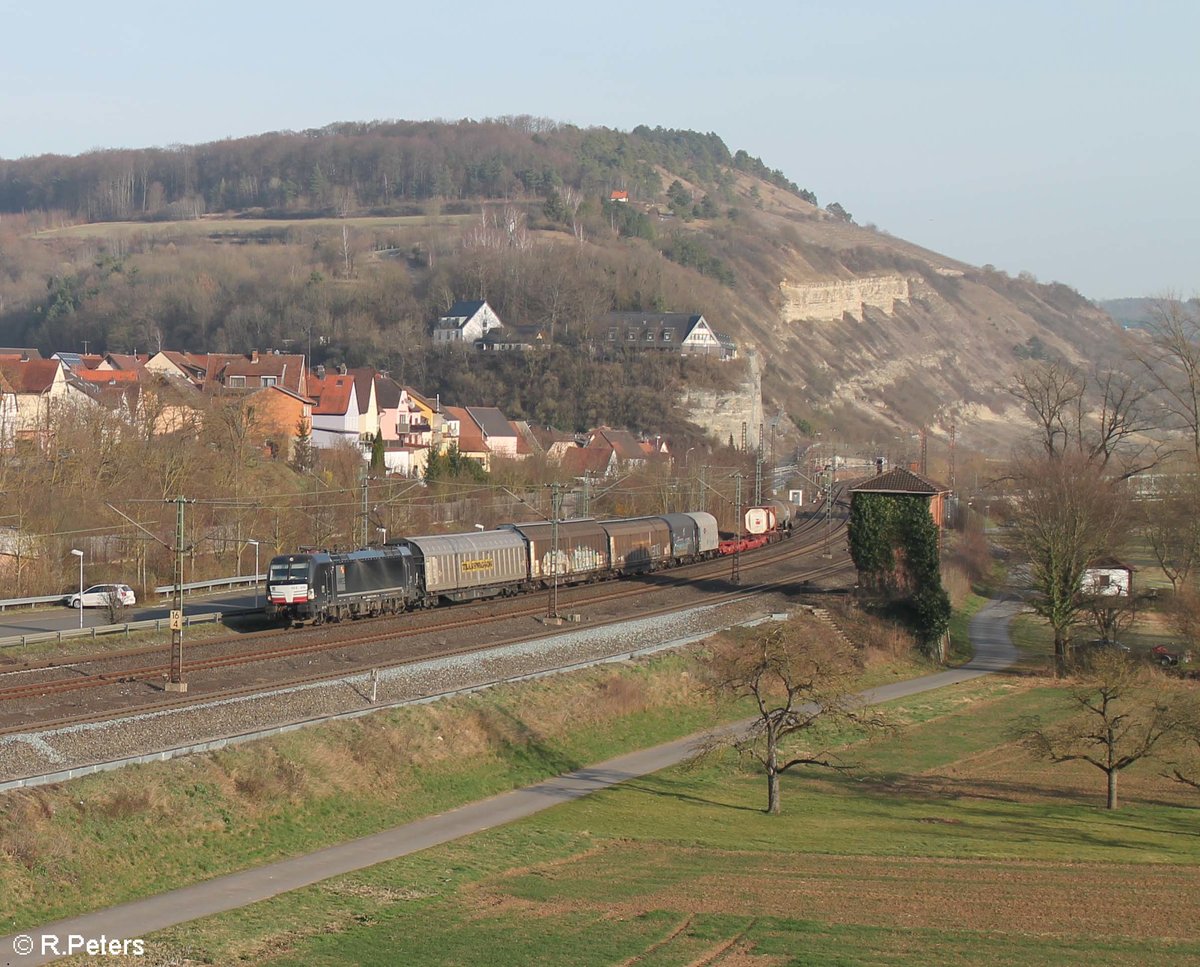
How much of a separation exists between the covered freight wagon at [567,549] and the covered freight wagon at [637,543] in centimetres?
82

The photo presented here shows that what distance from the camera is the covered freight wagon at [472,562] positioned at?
162ft

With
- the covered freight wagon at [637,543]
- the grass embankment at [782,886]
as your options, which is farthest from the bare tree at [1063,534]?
the grass embankment at [782,886]

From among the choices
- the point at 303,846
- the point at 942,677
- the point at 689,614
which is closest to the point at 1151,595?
the point at 942,677

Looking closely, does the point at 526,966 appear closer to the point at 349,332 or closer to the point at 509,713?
the point at 509,713

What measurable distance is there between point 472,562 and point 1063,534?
75.5 ft

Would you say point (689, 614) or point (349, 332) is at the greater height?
point (349, 332)

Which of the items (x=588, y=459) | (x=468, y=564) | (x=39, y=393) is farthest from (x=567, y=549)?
(x=588, y=459)

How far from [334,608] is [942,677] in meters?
22.9

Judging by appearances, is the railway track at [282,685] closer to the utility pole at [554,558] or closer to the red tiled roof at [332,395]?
the utility pole at [554,558]

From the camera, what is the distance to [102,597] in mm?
48594

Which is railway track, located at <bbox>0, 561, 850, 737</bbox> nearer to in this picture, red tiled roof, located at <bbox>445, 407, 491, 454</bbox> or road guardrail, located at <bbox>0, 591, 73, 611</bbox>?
road guardrail, located at <bbox>0, 591, 73, 611</bbox>

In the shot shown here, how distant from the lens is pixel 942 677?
167 ft

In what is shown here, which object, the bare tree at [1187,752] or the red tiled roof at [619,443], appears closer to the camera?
the bare tree at [1187,752]

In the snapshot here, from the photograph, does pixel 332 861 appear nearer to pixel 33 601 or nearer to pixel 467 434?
pixel 33 601
